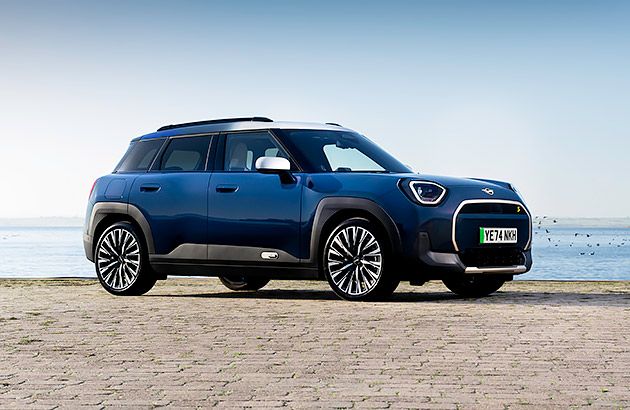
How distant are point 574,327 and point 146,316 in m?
3.94

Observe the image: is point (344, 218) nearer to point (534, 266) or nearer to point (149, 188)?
point (149, 188)

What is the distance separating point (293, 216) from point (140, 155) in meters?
2.77

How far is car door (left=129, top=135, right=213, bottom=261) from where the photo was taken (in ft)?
34.2

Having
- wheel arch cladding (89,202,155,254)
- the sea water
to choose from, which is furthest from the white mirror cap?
the sea water

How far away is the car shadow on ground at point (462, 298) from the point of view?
9.88m

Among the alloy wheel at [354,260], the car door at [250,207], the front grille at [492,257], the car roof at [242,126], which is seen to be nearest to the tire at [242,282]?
the car door at [250,207]

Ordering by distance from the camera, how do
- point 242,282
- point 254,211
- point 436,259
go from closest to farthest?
1. point 436,259
2. point 254,211
3. point 242,282

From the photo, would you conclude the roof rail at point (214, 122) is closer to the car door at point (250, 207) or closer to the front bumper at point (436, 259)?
the car door at point (250, 207)

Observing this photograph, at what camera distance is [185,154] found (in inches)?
432

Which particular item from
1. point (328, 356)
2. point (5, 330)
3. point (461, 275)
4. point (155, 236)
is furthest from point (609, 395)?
point (155, 236)

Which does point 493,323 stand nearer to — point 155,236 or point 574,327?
point 574,327

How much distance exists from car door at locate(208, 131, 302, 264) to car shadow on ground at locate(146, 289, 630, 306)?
824mm

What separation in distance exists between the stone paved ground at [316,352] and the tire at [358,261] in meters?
0.19

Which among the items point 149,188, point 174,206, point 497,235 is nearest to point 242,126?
point 174,206
